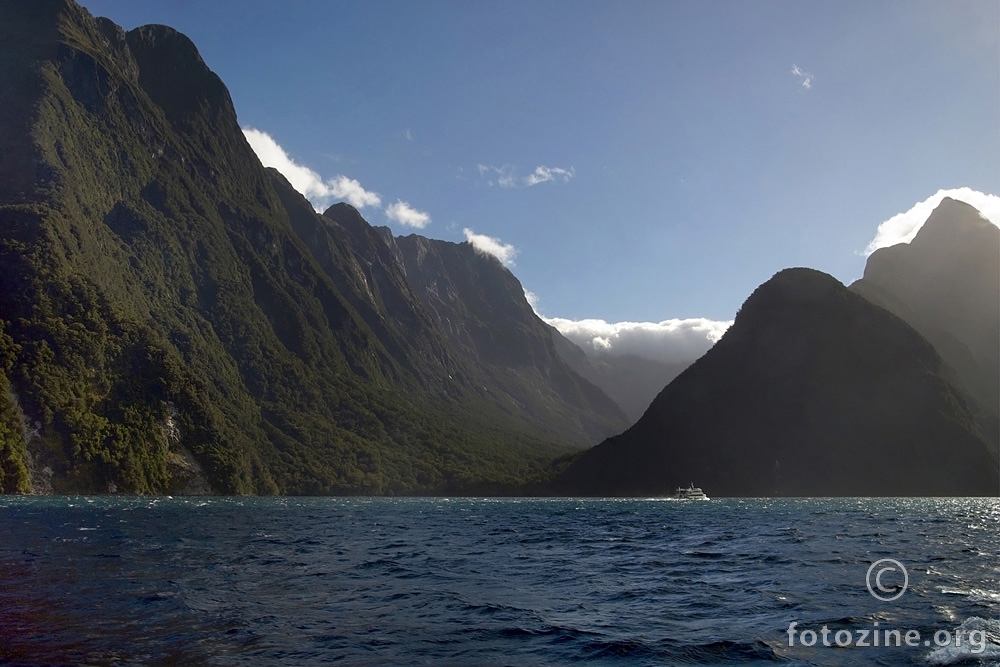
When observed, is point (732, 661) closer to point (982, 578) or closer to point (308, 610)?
point (308, 610)

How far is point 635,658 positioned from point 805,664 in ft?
16.3

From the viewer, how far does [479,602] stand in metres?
31.4

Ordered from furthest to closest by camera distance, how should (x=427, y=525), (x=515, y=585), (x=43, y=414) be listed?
(x=43, y=414) → (x=427, y=525) → (x=515, y=585)

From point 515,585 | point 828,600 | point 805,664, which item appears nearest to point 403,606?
point 515,585

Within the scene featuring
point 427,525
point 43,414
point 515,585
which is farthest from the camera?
point 43,414

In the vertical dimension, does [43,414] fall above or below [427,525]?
above

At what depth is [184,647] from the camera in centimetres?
2169
